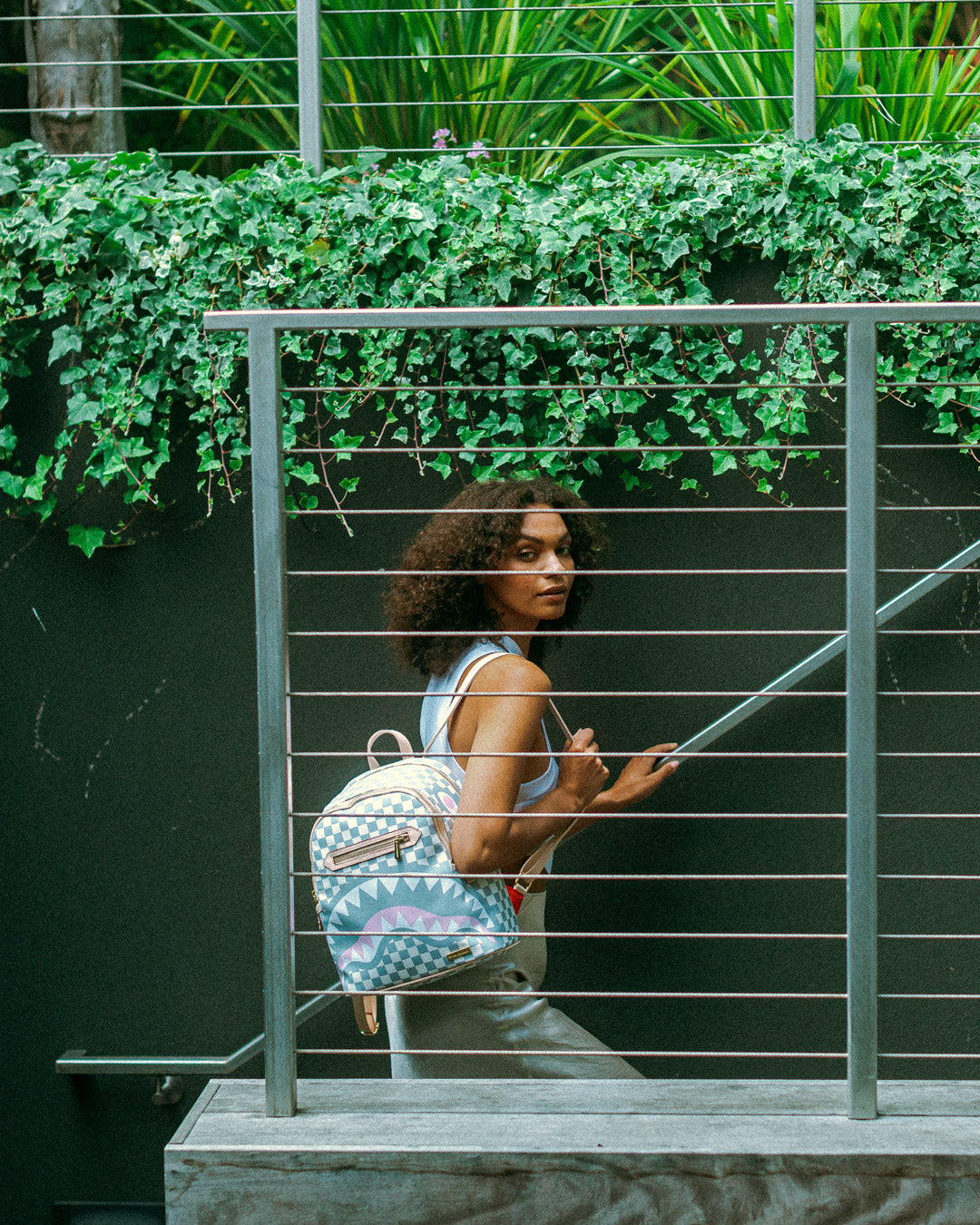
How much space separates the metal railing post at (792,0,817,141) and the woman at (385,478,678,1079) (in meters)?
1.30

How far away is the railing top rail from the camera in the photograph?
1774 mm

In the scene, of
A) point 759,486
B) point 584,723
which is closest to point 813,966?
point 584,723

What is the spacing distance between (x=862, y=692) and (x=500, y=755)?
0.61m

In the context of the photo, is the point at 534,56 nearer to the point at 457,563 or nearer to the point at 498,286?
the point at 498,286

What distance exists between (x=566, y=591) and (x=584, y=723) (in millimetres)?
788

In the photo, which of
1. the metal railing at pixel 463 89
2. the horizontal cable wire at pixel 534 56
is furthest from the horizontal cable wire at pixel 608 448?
the horizontal cable wire at pixel 534 56

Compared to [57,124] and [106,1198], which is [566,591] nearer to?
[106,1198]

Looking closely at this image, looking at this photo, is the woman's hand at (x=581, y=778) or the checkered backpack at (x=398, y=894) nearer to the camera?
the checkered backpack at (x=398, y=894)

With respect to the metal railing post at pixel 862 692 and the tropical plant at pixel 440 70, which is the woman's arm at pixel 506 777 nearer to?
the metal railing post at pixel 862 692

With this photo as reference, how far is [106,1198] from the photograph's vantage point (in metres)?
3.18

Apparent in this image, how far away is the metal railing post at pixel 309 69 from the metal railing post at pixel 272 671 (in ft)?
5.36

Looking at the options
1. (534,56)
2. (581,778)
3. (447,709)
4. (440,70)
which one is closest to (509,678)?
(447,709)

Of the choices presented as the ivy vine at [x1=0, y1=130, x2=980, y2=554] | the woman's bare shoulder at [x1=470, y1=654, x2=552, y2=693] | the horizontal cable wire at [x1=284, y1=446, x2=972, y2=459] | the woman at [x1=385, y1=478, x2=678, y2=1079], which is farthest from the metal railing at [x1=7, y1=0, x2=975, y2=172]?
the woman's bare shoulder at [x1=470, y1=654, x2=552, y2=693]

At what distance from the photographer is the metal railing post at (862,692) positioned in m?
1.79
